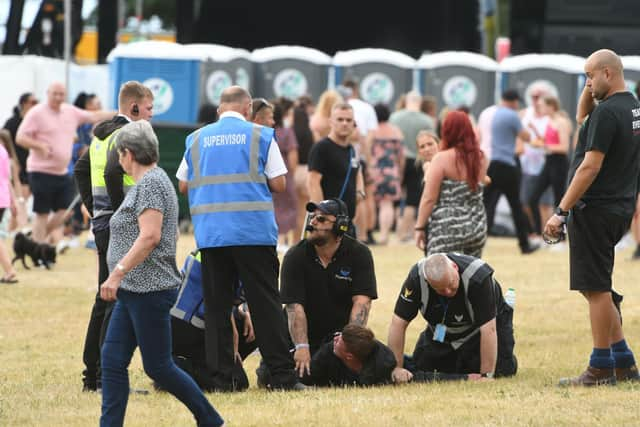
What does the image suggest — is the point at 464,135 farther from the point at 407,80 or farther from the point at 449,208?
the point at 407,80

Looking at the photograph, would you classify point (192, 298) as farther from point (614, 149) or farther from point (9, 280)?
point (9, 280)

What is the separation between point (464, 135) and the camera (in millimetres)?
10516

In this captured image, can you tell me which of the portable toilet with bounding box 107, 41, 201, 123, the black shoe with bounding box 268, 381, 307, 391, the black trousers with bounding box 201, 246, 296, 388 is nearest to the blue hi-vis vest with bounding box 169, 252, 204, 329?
the black trousers with bounding box 201, 246, 296, 388

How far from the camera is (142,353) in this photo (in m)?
6.66

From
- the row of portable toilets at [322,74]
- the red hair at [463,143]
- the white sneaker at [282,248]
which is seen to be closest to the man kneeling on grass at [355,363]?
the red hair at [463,143]

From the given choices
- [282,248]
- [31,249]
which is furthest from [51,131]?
[282,248]

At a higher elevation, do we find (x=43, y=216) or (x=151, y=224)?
(x=151, y=224)

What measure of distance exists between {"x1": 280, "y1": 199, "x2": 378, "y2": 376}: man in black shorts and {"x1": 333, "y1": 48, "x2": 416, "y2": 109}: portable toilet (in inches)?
654

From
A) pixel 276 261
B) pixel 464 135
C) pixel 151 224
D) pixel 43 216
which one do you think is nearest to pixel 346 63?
pixel 43 216

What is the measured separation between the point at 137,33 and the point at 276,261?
127 feet

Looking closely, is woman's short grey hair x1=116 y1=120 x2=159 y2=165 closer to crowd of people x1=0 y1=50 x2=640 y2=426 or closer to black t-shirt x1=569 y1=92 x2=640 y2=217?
crowd of people x1=0 y1=50 x2=640 y2=426

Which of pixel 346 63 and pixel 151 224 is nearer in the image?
pixel 151 224

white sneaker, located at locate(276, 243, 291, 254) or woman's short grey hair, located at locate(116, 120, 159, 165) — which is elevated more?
woman's short grey hair, located at locate(116, 120, 159, 165)

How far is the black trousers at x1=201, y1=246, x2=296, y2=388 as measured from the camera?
8.36 metres
